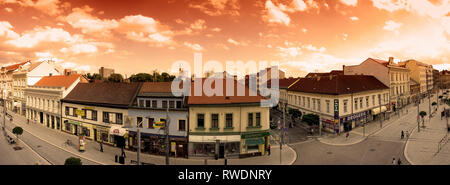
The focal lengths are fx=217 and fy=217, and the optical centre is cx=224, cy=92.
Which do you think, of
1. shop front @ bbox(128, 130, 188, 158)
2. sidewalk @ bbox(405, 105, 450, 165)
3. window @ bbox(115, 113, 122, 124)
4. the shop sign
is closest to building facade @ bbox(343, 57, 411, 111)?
sidewalk @ bbox(405, 105, 450, 165)

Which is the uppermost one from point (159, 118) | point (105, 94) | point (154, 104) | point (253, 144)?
A: point (105, 94)

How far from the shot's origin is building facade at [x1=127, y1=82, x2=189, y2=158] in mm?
27406

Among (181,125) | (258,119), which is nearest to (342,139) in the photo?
(258,119)

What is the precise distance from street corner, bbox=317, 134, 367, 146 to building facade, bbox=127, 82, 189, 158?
862 inches

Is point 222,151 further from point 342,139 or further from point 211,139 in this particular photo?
point 342,139

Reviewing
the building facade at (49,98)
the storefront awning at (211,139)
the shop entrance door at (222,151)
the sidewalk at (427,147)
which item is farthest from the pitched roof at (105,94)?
the sidewalk at (427,147)

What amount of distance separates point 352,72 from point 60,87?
7229 cm

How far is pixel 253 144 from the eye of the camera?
90.1ft

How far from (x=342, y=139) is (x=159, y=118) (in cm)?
2841

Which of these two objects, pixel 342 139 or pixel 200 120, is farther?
pixel 342 139

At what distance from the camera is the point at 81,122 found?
36312mm

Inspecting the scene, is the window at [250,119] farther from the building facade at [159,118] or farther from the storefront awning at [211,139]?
the building facade at [159,118]

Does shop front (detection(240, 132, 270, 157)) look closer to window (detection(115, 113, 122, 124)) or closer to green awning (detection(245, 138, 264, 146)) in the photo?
green awning (detection(245, 138, 264, 146))

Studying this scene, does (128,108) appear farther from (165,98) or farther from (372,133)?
(372,133)
